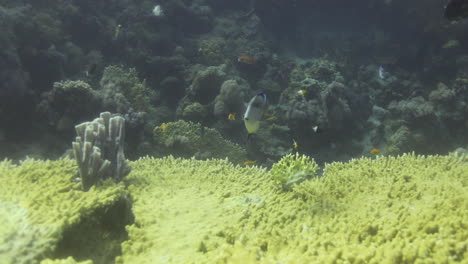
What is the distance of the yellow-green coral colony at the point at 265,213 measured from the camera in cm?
206

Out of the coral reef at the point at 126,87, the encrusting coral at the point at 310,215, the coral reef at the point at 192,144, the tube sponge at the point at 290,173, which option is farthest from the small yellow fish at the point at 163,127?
the tube sponge at the point at 290,173

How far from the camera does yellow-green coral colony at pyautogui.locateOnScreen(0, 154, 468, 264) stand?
6.77ft

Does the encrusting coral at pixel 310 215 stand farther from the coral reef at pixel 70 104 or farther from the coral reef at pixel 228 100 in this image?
the coral reef at pixel 228 100

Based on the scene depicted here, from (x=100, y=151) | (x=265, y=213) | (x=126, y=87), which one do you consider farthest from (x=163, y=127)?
(x=265, y=213)

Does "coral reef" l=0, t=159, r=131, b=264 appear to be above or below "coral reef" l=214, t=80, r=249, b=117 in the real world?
below

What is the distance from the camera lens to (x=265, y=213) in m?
2.90

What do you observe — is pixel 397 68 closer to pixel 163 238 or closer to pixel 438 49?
→ pixel 438 49

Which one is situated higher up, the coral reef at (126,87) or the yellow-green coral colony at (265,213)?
the coral reef at (126,87)

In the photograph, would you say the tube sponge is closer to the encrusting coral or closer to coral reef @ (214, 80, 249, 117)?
the encrusting coral

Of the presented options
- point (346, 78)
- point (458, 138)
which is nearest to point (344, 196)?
point (458, 138)

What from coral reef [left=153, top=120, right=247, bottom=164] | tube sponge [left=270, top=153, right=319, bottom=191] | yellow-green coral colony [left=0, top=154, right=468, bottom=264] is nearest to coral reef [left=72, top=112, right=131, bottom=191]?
yellow-green coral colony [left=0, top=154, right=468, bottom=264]

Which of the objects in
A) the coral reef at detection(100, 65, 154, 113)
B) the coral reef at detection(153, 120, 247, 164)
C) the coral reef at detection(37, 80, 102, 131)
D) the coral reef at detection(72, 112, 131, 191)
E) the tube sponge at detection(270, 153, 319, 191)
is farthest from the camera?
the coral reef at detection(100, 65, 154, 113)

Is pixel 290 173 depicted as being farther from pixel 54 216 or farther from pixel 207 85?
pixel 207 85

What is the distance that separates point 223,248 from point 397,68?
15704 millimetres
